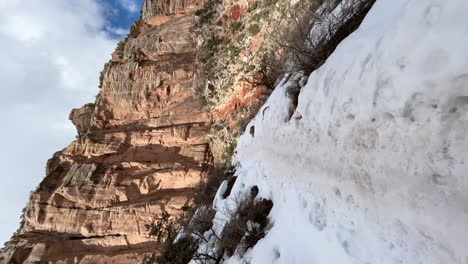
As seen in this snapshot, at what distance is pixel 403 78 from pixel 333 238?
6.10 feet

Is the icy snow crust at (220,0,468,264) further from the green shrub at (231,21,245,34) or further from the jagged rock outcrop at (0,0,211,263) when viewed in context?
the jagged rock outcrop at (0,0,211,263)

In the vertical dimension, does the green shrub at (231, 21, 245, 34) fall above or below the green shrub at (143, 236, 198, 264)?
above

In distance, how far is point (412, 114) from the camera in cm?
238

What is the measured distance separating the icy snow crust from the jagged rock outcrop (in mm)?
12013

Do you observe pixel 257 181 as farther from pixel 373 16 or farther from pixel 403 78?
pixel 403 78

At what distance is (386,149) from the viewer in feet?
8.87

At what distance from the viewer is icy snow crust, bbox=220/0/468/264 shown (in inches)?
82.5

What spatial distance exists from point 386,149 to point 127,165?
16.7m

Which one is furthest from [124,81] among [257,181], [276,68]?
[257,181]

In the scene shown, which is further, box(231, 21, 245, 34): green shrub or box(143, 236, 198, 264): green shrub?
box(231, 21, 245, 34): green shrub

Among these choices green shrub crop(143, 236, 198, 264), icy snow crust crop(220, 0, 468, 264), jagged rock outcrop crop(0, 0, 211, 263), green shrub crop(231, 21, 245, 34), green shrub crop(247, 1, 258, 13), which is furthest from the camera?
jagged rock outcrop crop(0, 0, 211, 263)

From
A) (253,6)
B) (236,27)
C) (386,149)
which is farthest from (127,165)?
(386,149)

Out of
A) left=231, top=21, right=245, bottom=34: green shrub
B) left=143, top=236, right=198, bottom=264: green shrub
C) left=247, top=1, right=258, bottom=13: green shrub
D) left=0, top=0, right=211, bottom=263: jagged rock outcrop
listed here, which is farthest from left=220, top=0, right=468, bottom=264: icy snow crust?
left=0, top=0, right=211, bottom=263: jagged rock outcrop

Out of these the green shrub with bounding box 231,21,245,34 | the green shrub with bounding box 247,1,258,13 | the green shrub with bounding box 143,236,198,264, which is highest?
the green shrub with bounding box 247,1,258,13
